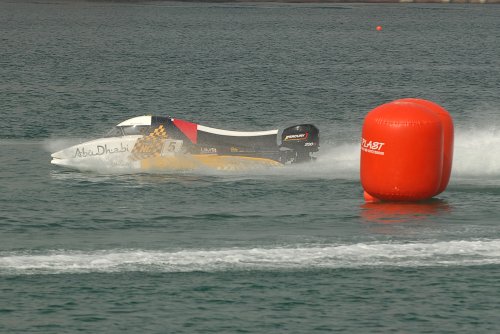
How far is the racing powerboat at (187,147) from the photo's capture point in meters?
43.2

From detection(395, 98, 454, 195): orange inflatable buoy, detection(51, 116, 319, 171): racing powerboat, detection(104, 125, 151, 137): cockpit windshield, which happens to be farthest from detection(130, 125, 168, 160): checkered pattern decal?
detection(395, 98, 454, 195): orange inflatable buoy

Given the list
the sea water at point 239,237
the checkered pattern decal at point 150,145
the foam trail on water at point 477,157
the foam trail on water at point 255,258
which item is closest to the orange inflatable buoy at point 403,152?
the sea water at point 239,237

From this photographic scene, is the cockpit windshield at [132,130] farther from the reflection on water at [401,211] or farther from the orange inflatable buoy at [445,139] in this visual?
the orange inflatable buoy at [445,139]

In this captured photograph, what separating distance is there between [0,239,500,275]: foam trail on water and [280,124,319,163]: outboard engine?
11.4 meters

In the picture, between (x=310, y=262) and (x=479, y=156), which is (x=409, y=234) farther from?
(x=479, y=156)

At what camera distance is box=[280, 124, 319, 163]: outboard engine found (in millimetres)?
43250

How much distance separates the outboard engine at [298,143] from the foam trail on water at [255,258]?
37.3ft

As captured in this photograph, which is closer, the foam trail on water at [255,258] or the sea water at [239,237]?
the sea water at [239,237]

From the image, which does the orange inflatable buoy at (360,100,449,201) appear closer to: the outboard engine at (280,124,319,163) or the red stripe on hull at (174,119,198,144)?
the outboard engine at (280,124,319,163)

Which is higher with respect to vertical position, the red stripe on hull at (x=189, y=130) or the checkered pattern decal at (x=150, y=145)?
the red stripe on hull at (x=189, y=130)

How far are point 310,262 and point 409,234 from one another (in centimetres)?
435

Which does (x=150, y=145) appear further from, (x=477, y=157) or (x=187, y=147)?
(x=477, y=157)

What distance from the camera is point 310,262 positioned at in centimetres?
3086

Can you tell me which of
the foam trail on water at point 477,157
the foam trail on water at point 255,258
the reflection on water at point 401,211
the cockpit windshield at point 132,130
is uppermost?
the cockpit windshield at point 132,130
